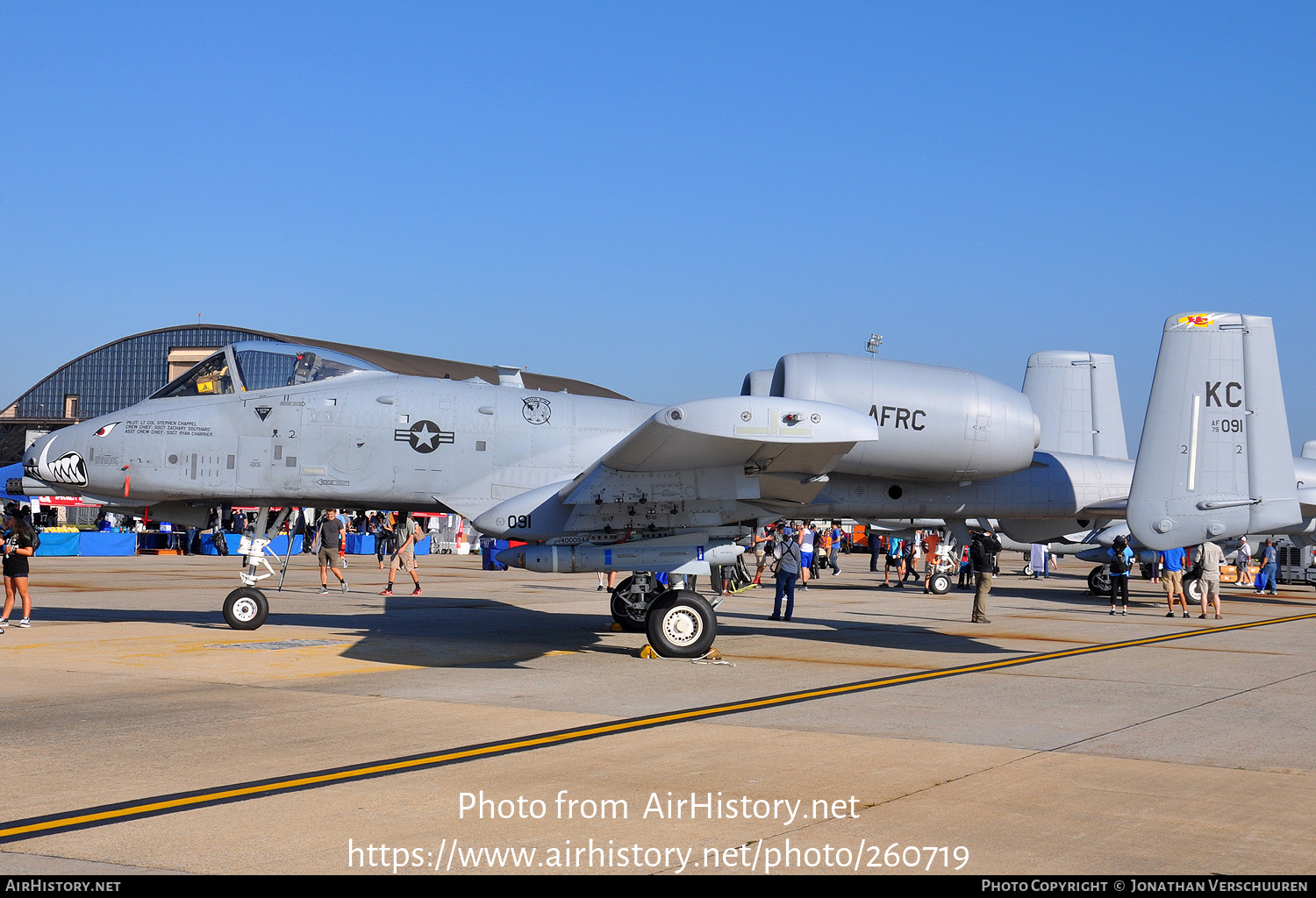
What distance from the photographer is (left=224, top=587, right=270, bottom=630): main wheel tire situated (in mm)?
14227

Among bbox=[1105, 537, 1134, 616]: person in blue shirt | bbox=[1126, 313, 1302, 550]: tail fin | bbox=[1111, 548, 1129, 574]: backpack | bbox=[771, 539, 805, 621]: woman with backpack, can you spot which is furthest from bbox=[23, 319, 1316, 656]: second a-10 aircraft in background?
bbox=[1111, 548, 1129, 574]: backpack

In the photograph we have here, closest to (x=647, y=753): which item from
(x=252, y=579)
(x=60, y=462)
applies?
(x=252, y=579)

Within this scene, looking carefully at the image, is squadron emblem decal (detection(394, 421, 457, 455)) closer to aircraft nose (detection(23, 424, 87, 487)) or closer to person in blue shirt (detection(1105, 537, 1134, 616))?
aircraft nose (detection(23, 424, 87, 487))

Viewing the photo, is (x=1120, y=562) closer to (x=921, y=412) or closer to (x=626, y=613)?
(x=921, y=412)

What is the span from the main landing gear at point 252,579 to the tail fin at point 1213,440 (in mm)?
11182

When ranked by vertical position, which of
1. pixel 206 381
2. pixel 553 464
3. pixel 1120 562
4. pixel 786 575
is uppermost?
pixel 206 381

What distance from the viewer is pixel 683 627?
1234cm

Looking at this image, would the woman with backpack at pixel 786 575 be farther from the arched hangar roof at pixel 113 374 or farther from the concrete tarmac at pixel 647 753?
the arched hangar roof at pixel 113 374

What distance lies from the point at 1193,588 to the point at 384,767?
23.9 meters

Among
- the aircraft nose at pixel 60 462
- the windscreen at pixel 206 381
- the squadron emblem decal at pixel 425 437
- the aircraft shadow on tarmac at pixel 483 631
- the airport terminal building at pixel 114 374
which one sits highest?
the airport terminal building at pixel 114 374

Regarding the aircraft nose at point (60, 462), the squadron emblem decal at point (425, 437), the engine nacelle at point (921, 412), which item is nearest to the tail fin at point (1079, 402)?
the engine nacelle at point (921, 412)

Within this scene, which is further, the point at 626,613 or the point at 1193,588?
the point at 1193,588

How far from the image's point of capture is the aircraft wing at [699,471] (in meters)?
9.94
